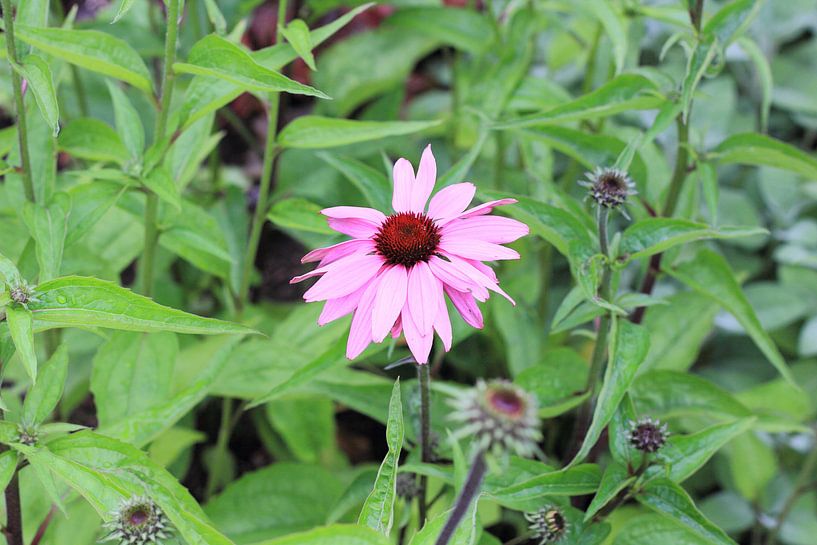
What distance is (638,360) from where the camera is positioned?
92 centimetres

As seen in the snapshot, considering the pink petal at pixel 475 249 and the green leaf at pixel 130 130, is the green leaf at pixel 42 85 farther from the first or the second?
the pink petal at pixel 475 249

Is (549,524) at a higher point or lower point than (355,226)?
lower

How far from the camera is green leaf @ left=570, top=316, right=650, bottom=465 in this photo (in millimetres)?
883

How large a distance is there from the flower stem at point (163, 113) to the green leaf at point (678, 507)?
2.50ft

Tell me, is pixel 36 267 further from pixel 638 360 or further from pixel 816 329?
pixel 816 329

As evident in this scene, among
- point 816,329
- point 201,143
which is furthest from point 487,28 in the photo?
point 816,329

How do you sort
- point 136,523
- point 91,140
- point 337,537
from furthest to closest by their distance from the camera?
point 91,140 < point 136,523 < point 337,537

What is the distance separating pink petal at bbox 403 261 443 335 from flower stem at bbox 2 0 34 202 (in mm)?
527

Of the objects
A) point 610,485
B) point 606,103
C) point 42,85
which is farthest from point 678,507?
point 42,85

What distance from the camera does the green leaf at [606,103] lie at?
1058 mm

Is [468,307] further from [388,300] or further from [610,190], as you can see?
[610,190]

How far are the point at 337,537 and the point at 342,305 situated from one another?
0.81 ft

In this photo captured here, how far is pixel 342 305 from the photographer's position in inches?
32.0

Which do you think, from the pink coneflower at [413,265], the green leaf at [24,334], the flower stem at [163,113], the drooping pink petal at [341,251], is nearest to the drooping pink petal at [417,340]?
the pink coneflower at [413,265]
